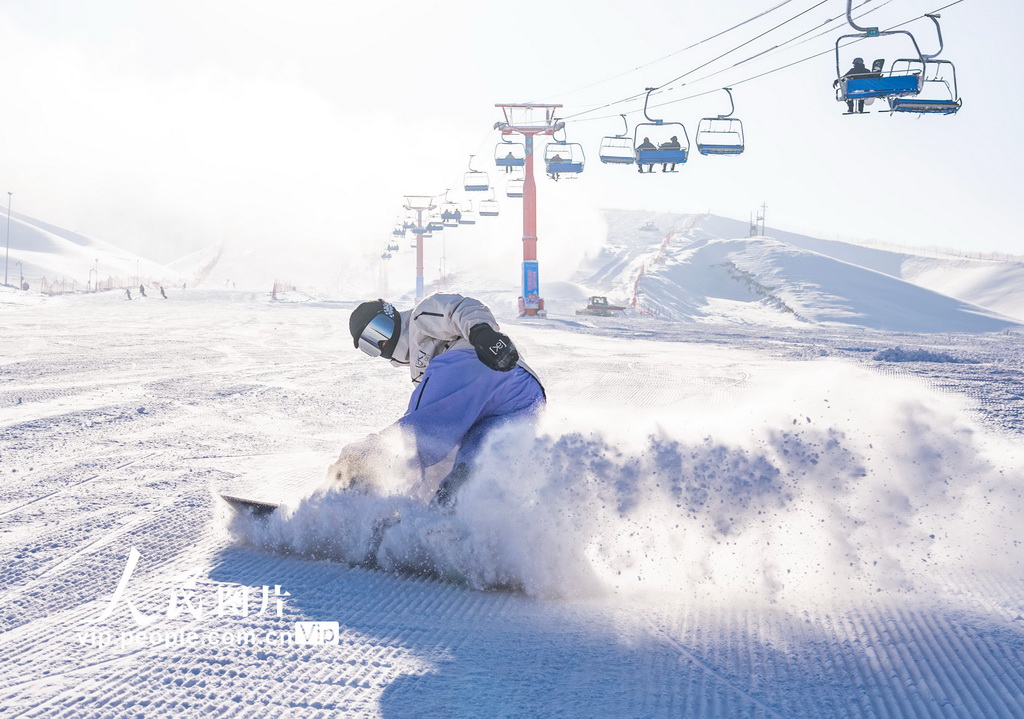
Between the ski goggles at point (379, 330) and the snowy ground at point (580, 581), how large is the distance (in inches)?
32.0

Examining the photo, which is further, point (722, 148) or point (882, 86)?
point (722, 148)

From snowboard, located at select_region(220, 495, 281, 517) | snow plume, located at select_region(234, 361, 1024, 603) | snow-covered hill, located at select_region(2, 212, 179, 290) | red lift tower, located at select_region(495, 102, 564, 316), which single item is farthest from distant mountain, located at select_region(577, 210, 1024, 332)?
snow-covered hill, located at select_region(2, 212, 179, 290)

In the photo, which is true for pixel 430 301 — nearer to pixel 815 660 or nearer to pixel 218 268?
pixel 815 660

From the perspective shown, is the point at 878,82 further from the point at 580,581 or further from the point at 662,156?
the point at 580,581

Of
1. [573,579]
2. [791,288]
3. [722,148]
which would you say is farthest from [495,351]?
[791,288]

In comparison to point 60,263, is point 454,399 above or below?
below

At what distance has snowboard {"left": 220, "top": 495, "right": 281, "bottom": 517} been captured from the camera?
3838 millimetres

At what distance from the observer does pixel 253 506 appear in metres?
3.90

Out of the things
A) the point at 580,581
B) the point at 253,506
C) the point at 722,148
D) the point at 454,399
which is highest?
the point at 722,148

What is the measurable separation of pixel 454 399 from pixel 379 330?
2.09 feet

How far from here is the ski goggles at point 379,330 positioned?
12.9ft

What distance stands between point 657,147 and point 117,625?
61.6 ft

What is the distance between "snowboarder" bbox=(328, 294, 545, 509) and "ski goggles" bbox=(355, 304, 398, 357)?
164mm

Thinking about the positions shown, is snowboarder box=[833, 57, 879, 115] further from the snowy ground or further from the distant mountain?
the distant mountain
